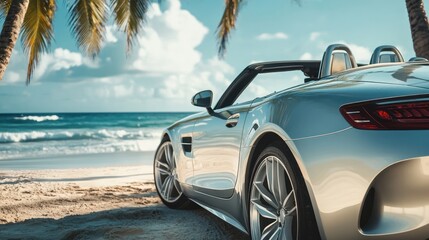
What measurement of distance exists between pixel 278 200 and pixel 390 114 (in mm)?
956

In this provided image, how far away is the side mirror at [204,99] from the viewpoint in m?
4.40

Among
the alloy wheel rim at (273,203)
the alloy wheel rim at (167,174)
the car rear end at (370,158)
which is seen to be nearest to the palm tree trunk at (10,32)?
the alloy wheel rim at (167,174)

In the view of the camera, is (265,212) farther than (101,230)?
No

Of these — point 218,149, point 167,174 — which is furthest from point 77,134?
point 218,149

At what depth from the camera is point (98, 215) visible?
17.6ft

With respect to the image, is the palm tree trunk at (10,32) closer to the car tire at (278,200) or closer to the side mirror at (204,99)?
the side mirror at (204,99)

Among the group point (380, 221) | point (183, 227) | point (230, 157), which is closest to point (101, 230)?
point (183, 227)

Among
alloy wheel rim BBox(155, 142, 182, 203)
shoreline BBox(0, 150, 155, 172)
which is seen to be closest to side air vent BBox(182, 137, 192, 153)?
alloy wheel rim BBox(155, 142, 182, 203)

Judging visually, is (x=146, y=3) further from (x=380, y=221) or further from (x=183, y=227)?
(x=380, y=221)

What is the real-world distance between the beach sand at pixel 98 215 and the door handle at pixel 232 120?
3.28 ft

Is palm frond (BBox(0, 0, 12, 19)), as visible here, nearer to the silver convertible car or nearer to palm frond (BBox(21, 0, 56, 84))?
palm frond (BBox(21, 0, 56, 84))

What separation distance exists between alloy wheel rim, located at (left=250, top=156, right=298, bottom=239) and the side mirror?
4.37 feet

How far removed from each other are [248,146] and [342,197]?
3.32 ft

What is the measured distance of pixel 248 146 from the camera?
3248 mm
